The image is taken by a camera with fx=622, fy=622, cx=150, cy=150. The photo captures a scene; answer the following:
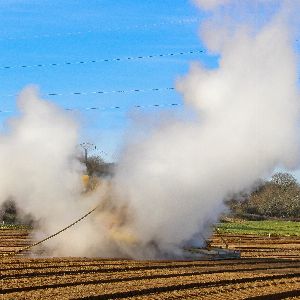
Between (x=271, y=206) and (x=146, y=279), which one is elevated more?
(x=271, y=206)

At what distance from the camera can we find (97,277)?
59.6ft

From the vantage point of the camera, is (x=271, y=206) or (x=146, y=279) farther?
(x=271, y=206)

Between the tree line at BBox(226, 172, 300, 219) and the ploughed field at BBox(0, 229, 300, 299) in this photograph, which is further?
the tree line at BBox(226, 172, 300, 219)

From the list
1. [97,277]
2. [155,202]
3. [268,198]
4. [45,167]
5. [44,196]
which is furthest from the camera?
[268,198]

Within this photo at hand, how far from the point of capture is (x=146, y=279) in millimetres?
18062

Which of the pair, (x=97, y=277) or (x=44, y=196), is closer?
(x=97, y=277)

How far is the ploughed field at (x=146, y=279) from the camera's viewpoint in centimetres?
1534

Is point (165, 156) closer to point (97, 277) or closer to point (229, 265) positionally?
point (229, 265)

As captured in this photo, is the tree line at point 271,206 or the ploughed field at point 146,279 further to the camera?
the tree line at point 271,206

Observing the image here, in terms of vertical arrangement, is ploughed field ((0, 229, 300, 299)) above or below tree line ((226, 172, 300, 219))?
below

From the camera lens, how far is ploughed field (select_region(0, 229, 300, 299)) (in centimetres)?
1534

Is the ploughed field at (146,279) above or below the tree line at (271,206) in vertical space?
below

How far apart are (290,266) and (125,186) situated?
7.18 m

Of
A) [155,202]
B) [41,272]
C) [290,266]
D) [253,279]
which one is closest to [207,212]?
[155,202]
